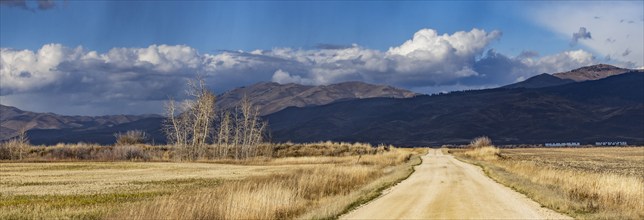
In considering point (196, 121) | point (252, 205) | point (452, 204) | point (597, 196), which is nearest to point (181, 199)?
point (252, 205)

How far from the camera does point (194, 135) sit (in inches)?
3853

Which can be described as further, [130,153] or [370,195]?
[130,153]

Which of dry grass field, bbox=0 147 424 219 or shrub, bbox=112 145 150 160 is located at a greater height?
shrub, bbox=112 145 150 160

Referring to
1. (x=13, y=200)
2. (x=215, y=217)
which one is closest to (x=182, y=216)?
(x=215, y=217)

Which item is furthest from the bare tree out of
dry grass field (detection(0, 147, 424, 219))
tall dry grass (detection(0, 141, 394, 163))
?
dry grass field (detection(0, 147, 424, 219))

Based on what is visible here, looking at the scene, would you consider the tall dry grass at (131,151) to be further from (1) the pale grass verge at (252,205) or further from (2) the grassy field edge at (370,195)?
(1) the pale grass verge at (252,205)

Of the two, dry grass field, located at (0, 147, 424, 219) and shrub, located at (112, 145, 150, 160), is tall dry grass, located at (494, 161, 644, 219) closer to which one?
dry grass field, located at (0, 147, 424, 219)

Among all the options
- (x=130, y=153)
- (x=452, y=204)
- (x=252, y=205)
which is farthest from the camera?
(x=130, y=153)

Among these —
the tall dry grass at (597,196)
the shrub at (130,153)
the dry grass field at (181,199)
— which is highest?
the shrub at (130,153)

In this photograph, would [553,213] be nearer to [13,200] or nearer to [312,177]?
[312,177]

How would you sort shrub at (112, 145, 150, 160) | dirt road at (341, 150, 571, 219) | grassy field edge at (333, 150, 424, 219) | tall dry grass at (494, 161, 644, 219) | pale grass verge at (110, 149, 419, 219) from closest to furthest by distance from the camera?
1. pale grass verge at (110, 149, 419, 219)
2. dirt road at (341, 150, 571, 219)
3. tall dry grass at (494, 161, 644, 219)
4. grassy field edge at (333, 150, 424, 219)
5. shrub at (112, 145, 150, 160)

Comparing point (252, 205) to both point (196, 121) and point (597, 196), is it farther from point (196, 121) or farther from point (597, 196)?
point (196, 121)

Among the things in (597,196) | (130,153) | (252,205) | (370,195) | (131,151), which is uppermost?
(131,151)

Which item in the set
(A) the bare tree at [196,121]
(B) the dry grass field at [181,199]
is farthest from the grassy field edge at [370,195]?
(A) the bare tree at [196,121]
